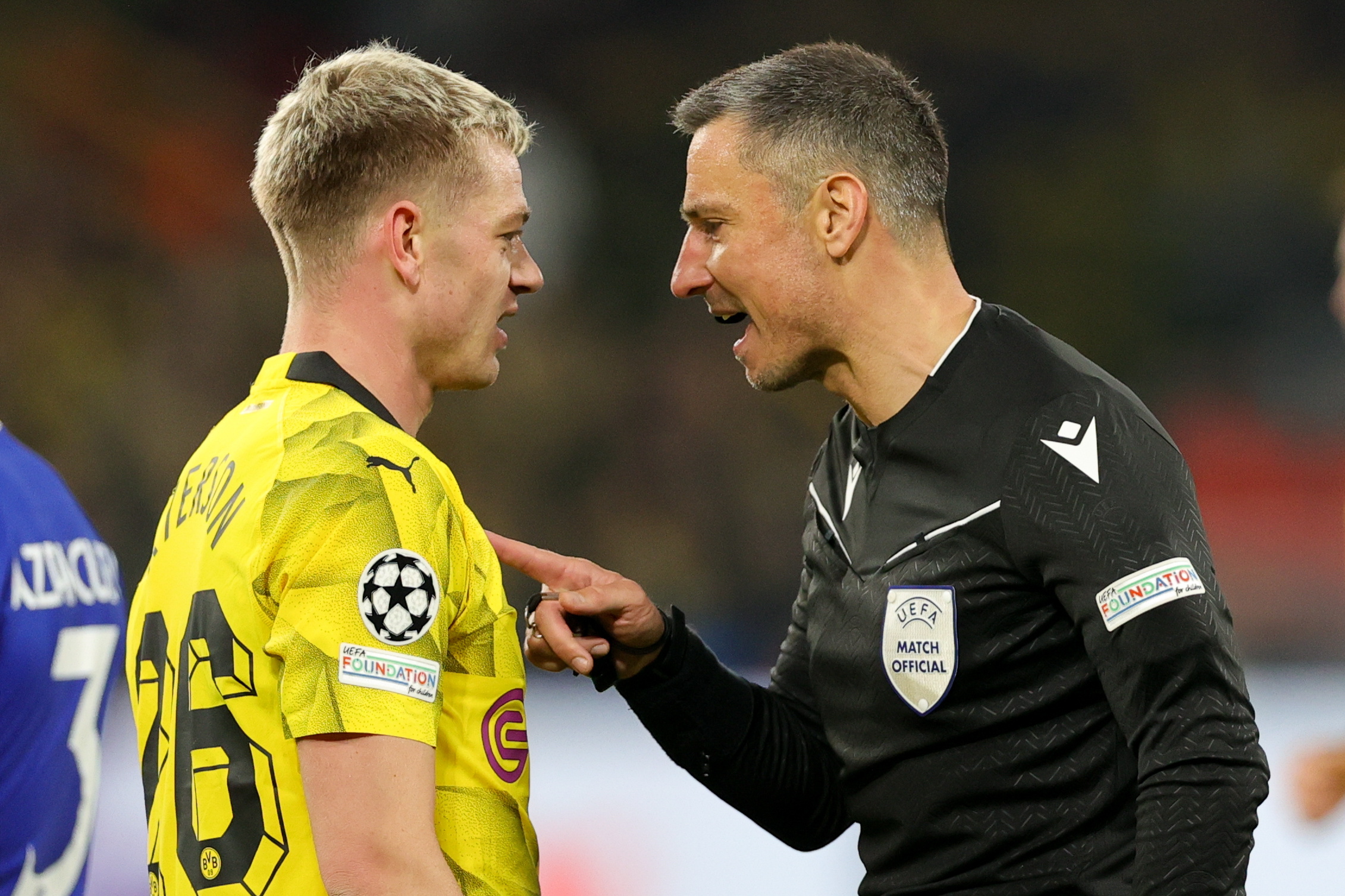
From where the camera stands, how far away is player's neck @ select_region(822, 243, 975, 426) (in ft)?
7.04

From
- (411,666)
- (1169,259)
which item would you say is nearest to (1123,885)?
(411,666)

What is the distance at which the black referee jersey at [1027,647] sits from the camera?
1753 millimetres

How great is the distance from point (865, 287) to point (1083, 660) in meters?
0.63

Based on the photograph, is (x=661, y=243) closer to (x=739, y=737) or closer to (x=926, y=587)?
(x=739, y=737)

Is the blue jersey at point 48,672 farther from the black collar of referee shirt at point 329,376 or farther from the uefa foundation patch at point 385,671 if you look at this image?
the uefa foundation patch at point 385,671

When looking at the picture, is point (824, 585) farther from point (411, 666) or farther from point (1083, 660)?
point (411, 666)

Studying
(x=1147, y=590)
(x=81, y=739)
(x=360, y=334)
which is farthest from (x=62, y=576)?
(x=1147, y=590)

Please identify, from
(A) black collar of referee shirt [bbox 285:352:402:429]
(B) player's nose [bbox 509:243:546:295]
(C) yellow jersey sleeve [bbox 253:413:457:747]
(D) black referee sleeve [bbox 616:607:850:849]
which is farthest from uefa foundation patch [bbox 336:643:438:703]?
(D) black referee sleeve [bbox 616:607:850:849]

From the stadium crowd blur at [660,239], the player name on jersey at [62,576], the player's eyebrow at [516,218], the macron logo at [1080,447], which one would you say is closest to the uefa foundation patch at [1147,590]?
the macron logo at [1080,447]

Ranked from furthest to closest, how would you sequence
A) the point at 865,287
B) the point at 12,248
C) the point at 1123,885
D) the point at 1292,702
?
the point at 12,248
the point at 1292,702
the point at 865,287
the point at 1123,885

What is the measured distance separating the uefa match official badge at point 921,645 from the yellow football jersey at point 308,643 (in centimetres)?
53

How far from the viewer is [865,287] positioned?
7.11ft

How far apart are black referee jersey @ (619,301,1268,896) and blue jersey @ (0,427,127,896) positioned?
110 cm

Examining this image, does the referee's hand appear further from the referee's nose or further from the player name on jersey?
the player name on jersey
